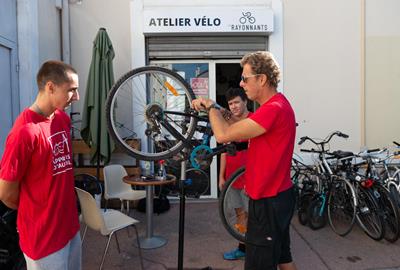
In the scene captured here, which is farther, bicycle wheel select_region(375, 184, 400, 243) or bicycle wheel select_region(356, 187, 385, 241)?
bicycle wheel select_region(356, 187, 385, 241)

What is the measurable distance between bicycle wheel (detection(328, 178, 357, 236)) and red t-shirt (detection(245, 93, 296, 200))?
2.49 meters

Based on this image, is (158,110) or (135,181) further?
(135,181)

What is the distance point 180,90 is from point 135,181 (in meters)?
1.36

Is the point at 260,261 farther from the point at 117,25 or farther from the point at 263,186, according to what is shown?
the point at 117,25

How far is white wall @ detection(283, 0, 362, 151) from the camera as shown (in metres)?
5.68

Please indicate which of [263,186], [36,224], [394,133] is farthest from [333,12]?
[36,224]

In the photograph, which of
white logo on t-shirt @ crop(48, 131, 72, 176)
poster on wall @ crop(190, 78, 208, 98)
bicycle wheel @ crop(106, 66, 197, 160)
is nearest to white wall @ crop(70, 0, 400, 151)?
poster on wall @ crop(190, 78, 208, 98)

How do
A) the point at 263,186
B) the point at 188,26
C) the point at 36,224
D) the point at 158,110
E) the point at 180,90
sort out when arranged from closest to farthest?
1. the point at 36,224
2. the point at 263,186
3. the point at 158,110
4. the point at 180,90
5. the point at 188,26

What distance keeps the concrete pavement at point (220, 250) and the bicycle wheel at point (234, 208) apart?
51 cm

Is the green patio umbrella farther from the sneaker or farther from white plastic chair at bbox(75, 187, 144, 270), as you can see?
the sneaker

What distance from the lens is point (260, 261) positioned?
6.69 ft

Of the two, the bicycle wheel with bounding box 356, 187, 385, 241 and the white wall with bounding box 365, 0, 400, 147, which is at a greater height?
the white wall with bounding box 365, 0, 400, 147

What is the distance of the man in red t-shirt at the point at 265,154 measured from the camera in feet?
6.50

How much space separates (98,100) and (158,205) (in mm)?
1812
